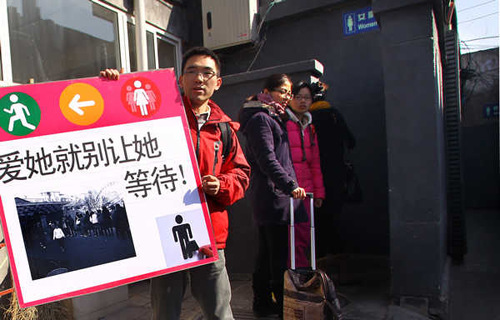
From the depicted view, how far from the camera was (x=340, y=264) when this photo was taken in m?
3.82

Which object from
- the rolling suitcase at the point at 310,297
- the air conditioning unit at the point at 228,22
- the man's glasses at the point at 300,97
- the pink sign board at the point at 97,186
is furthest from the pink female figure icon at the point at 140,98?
the air conditioning unit at the point at 228,22

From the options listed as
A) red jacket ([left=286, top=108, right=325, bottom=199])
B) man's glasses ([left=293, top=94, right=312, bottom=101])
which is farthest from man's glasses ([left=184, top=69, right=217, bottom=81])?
man's glasses ([left=293, top=94, right=312, bottom=101])

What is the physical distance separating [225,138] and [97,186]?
0.70m

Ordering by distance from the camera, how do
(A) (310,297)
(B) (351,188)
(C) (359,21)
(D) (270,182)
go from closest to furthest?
(A) (310,297), (D) (270,182), (B) (351,188), (C) (359,21)

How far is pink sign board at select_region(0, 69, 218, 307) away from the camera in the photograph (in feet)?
5.17

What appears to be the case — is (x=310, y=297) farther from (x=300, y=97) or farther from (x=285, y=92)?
(x=300, y=97)

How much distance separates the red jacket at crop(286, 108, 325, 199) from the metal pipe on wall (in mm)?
2624

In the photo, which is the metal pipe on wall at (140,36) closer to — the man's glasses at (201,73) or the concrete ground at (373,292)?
the concrete ground at (373,292)

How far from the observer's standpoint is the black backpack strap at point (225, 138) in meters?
2.02

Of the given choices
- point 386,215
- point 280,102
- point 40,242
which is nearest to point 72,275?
point 40,242

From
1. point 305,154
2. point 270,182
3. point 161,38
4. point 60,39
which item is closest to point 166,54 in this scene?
point 161,38

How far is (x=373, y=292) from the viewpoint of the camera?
3500 mm

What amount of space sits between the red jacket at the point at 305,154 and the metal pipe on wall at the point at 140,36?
2.62 meters

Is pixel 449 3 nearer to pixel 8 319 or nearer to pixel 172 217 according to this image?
pixel 172 217
